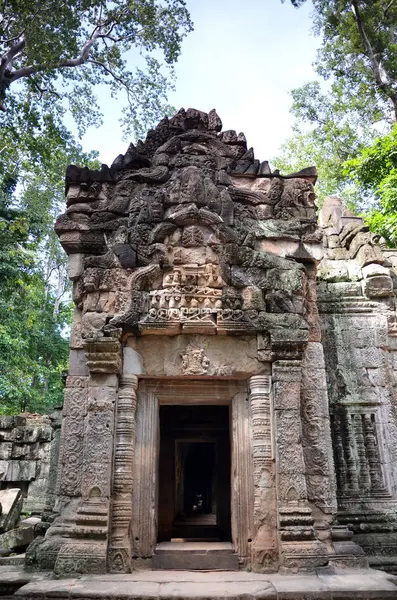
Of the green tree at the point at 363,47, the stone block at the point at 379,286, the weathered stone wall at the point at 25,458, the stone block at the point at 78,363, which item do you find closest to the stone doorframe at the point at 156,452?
the stone block at the point at 78,363

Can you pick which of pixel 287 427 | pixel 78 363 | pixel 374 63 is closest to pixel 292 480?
pixel 287 427

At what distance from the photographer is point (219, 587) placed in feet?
14.6

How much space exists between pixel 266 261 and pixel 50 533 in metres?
3.99

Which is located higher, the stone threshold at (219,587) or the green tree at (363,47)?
the green tree at (363,47)

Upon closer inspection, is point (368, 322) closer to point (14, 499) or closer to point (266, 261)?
point (266, 261)

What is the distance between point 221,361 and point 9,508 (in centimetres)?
466

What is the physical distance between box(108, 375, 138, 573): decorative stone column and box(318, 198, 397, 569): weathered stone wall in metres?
2.83

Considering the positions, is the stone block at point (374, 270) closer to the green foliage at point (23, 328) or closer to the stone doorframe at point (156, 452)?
the stone doorframe at point (156, 452)

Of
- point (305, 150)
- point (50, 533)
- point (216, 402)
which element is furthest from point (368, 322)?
point (305, 150)

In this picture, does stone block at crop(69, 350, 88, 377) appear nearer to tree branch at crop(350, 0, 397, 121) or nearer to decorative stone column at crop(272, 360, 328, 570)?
decorative stone column at crop(272, 360, 328, 570)

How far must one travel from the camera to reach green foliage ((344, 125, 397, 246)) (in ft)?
38.7

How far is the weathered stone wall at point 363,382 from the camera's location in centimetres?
636

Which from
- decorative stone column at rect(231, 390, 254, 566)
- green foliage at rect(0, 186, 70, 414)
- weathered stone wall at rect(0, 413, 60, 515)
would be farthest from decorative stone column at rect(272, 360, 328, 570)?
green foliage at rect(0, 186, 70, 414)

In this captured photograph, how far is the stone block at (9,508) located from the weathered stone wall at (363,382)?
5.01 metres
